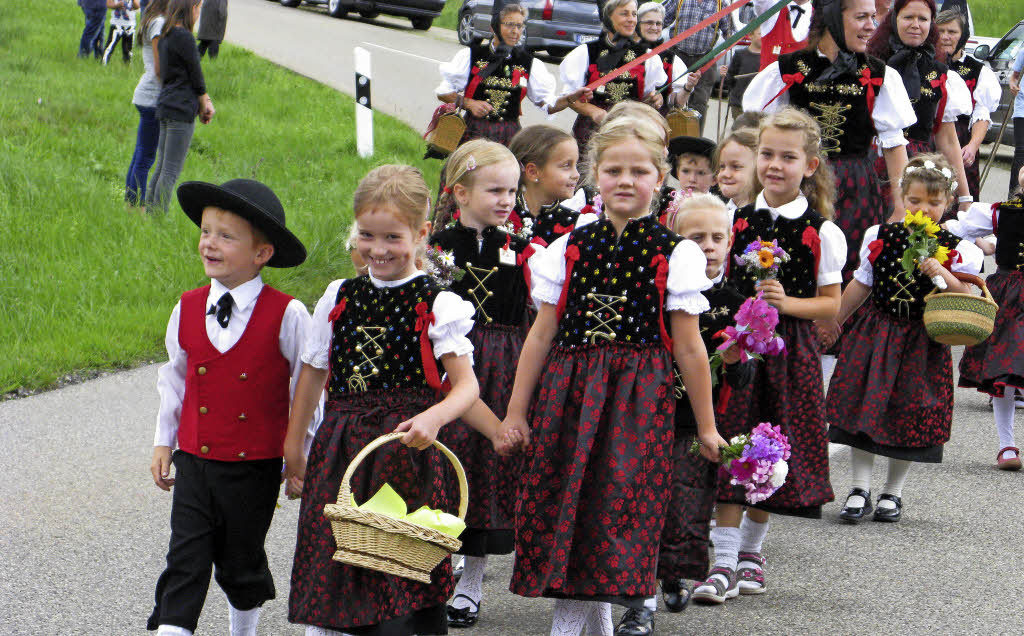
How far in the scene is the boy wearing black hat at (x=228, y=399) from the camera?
3.96m

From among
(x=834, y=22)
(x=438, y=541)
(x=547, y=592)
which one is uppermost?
(x=834, y=22)

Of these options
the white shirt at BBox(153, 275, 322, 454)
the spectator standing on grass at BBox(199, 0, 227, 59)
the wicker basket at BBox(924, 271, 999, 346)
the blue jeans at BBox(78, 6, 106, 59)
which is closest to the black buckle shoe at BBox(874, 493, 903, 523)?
the wicker basket at BBox(924, 271, 999, 346)

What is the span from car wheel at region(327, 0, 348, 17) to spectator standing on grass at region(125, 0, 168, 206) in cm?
1689

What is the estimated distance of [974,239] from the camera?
24.0 ft

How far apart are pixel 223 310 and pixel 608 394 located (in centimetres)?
116

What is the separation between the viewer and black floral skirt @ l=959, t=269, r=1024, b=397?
6.97 metres

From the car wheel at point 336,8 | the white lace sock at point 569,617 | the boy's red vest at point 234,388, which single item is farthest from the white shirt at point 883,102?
the car wheel at point 336,8

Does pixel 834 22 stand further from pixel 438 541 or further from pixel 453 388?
pixel 438 541

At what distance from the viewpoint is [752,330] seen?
173 inches

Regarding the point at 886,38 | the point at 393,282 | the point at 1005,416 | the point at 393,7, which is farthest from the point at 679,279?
the point at 393,7

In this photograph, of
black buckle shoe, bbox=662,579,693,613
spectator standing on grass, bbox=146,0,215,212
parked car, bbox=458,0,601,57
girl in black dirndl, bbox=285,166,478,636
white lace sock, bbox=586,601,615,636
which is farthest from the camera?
parked car, bbox=458,0,601,57

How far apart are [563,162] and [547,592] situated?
7.04 feet

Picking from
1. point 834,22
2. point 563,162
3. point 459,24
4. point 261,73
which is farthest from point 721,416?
point 459,24

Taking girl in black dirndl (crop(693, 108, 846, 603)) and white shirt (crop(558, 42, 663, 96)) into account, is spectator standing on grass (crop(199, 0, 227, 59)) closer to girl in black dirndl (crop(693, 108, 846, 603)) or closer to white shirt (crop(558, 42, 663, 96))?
white shirt (crop(558, 42, 663, 96))
